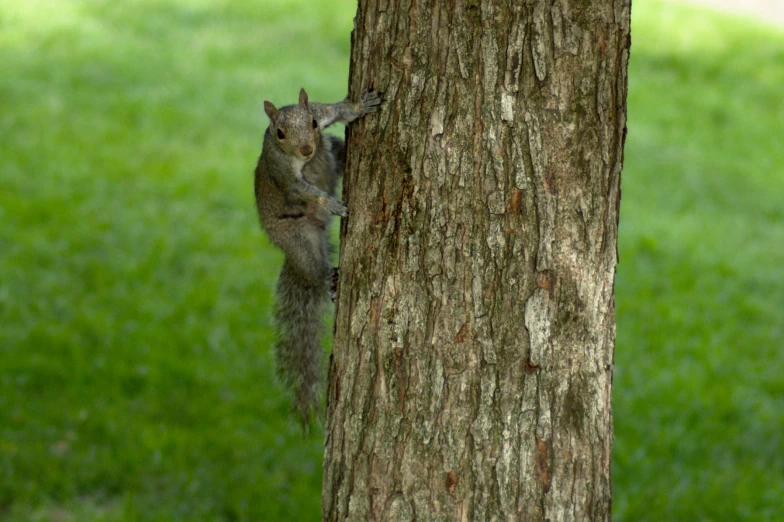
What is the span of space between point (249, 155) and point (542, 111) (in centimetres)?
562

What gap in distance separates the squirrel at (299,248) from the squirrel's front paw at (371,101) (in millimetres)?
760

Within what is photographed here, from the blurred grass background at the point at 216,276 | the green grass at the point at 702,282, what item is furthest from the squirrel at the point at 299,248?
the green grass at the point at 702,282

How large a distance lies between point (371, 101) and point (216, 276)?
366cm

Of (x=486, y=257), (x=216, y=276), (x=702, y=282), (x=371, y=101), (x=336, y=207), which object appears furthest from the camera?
(x=702, y=282)

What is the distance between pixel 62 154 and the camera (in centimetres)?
700

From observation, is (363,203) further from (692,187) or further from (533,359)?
(692,187)

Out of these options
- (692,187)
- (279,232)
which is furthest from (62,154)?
(692,187)

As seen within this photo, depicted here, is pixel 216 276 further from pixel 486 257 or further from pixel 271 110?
pixel 486 257

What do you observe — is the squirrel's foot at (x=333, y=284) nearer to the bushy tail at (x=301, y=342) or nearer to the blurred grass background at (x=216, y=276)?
the bushy tail at (x=301, y=342)

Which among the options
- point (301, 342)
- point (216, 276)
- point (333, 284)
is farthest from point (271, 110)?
point (216, 276)

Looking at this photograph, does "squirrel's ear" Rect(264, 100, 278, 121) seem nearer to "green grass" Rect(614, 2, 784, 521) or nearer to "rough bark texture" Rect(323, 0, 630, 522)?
"rough bark texture" Rect(323, 0, 630, 522)

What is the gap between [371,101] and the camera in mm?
2248

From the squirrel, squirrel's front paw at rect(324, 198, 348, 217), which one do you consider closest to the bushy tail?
the squirrel

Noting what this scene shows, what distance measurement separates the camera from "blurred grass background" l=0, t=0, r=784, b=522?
4188 mm
